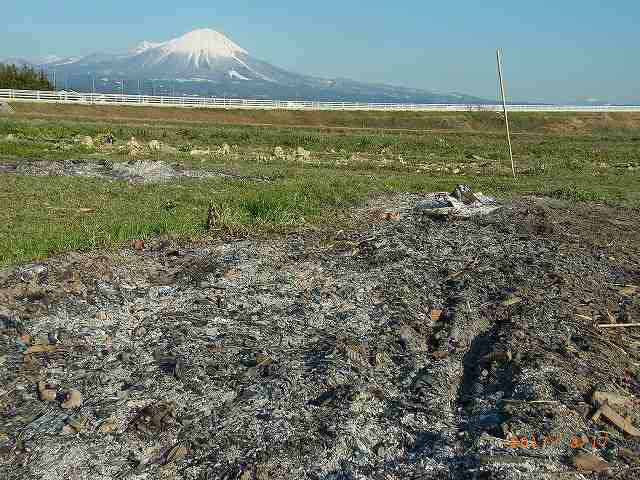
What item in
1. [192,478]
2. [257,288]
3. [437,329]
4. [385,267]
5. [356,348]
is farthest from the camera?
[385,267]

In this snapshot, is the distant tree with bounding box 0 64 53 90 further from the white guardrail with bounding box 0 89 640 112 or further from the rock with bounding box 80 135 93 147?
the rock with bounding box 80 135 93 147

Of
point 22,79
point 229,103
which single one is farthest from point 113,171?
point 22,79

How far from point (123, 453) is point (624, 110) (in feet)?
287

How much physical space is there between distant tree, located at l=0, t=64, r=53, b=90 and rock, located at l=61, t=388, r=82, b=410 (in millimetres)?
70588

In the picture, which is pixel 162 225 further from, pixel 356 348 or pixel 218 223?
pixel 356 348

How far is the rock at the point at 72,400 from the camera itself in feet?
19.1

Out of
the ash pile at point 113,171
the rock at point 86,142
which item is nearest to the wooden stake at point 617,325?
the ash pile at point 113,171

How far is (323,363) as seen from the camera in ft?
21.4

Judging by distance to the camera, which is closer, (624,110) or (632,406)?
(632,406)

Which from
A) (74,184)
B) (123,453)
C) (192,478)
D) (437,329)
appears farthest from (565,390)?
(74,184)

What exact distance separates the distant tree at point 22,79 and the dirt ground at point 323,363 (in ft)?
220

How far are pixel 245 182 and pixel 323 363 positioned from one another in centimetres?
1343

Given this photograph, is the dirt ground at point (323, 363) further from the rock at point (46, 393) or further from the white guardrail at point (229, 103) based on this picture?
the white guardrail at point (229, 103)

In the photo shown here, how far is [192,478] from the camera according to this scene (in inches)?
194
